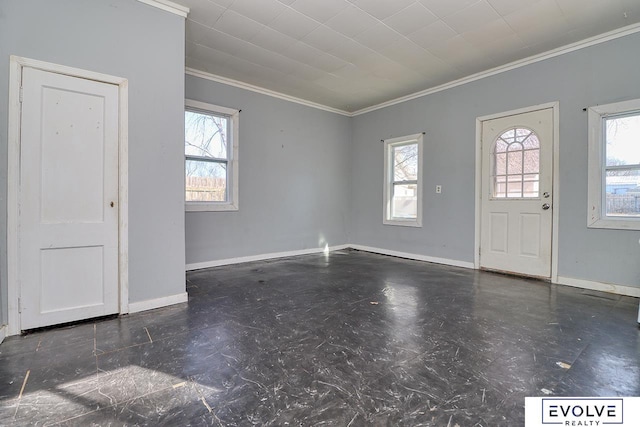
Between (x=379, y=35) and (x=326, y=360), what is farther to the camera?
(x=379, y=35)

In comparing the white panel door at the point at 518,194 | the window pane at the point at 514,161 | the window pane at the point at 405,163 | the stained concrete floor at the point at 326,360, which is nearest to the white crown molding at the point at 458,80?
the white panel door at the point at 518,194

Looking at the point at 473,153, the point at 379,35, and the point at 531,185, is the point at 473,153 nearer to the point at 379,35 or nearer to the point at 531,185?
the point at 531,185

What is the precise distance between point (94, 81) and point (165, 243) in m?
1.52

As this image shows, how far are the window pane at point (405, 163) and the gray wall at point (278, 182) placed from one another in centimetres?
113

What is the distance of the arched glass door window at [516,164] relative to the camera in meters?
4.07

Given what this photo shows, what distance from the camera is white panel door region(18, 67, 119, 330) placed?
234 centimetres

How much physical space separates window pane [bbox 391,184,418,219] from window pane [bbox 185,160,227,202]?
10.3 feet

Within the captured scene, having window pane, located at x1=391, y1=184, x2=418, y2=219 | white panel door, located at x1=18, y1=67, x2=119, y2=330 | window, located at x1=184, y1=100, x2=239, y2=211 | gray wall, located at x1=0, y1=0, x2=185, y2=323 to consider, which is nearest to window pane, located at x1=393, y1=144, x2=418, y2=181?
window pane, located at x1=391, y1=184, x2=418, y2=219

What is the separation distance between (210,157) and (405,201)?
3.51 m

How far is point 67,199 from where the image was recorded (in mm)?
2484

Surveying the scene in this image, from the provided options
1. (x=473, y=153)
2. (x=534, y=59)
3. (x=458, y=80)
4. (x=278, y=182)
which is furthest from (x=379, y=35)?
(x=278, y=182)

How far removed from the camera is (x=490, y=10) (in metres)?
3.03

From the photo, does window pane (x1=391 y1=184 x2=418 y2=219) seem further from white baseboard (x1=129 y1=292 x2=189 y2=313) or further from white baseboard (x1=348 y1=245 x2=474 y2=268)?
white baseboard (x1=129 y1=292 x2=189 y2=313)

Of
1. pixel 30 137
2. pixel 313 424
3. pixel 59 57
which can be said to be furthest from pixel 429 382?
pixel 59 57
